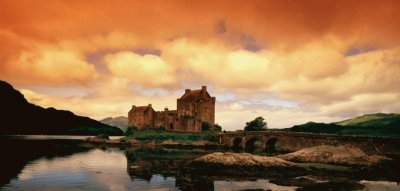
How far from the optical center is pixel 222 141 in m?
89.8

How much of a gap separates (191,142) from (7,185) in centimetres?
6080

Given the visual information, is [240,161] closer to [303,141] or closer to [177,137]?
[303,141]

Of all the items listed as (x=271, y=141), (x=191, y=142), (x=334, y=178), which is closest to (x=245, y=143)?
(x=271, y=141)

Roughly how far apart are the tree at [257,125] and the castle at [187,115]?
1265 centimetres

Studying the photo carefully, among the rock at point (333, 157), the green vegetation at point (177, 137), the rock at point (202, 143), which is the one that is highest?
the green vegetation at point (177, 137)

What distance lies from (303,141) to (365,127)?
212 feet

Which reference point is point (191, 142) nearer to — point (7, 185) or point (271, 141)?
point (271, 141)

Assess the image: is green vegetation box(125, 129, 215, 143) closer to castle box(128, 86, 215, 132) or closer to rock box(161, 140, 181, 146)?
rock box(161, 140, 181, 146)

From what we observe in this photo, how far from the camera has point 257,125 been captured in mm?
116375

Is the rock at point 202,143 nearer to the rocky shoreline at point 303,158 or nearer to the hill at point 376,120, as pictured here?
the rocky shoreline at point 303,158

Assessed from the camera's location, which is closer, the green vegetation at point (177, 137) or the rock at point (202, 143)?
the rock at point (202, 143)

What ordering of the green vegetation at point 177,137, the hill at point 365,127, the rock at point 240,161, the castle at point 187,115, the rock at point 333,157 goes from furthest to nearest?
the hill at point 365,127 → the castle at point 187,115 → the green vegetation at point 177,137 → the rock at point 333,157 → the rock at point 240,161

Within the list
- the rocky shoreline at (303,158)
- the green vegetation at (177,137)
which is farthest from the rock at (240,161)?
the green vegetation at (177,137)

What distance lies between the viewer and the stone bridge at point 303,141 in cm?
5778
